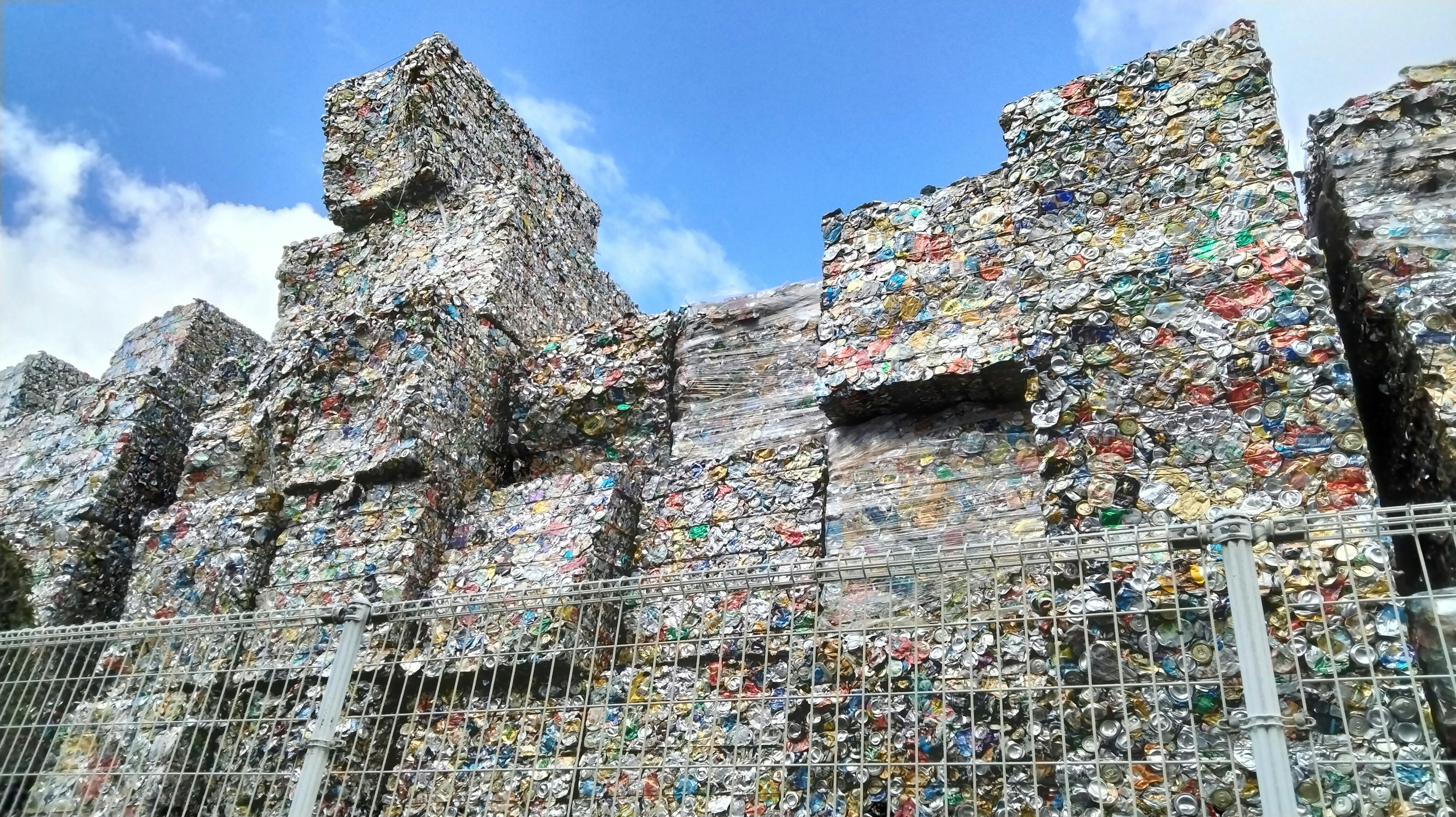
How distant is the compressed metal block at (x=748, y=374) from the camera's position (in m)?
5.84

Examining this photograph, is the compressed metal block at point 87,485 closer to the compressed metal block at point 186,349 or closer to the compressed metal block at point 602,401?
the compressed metal block at point 186,349

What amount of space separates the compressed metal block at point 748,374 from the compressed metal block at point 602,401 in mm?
124

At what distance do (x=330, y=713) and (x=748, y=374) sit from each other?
3.49 metres

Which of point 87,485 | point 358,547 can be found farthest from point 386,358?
point 87,485

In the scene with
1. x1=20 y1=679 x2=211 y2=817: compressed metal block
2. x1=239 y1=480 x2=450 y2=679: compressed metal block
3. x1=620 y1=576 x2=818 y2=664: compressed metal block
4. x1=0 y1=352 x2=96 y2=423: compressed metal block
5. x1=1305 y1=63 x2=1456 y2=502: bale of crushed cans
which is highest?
x1=0 y1=352 x2=96 y2=423: compressed metal block

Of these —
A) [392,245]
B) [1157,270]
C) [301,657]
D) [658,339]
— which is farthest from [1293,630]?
[392,245]

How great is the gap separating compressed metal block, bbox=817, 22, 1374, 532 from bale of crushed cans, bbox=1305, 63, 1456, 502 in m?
0.23

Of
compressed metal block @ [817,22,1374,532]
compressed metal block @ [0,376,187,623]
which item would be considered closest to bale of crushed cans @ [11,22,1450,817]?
compressed metal block @ [817,22,1374,532]

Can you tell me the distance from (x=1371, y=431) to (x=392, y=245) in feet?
22.5

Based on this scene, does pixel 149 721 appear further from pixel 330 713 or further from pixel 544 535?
pixel 544 535

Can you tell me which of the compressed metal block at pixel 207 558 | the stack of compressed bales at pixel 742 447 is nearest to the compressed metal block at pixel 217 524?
the compressed metal block at pixel 207 558

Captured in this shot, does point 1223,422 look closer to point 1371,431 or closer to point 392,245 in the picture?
point 1371,431

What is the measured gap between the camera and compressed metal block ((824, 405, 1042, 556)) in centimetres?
465

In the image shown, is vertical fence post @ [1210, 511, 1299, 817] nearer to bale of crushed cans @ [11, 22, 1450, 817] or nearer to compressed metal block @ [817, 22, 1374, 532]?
bale of crushed cans @ [11, 22, 1450, 817]
